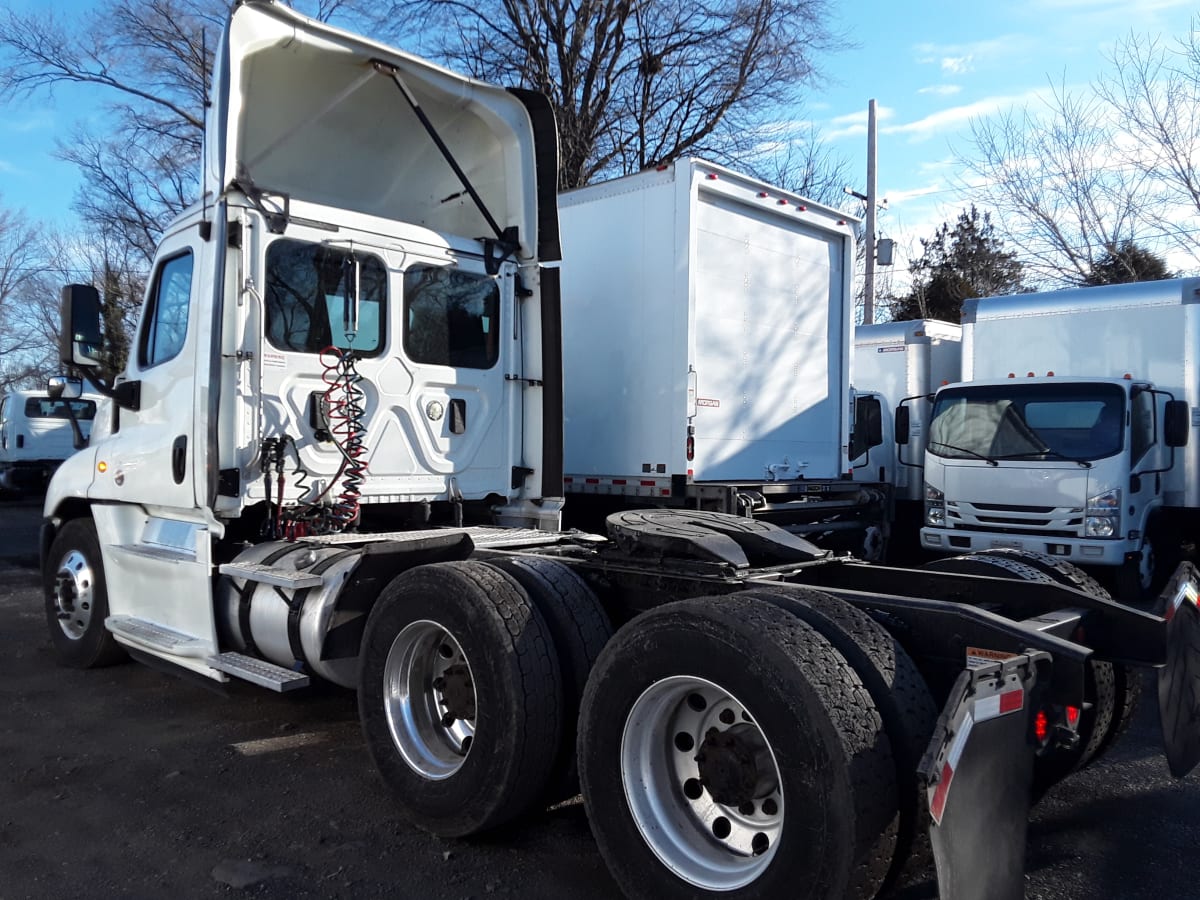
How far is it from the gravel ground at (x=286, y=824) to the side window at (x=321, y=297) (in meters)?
2.32

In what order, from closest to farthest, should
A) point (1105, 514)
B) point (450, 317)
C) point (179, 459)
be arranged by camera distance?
point (179, 459)
point (450, 317)
point (1105, 514)

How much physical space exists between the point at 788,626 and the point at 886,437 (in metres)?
9.88

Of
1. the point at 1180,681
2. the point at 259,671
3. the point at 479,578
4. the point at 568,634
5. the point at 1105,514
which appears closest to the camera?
the point at 1180,681

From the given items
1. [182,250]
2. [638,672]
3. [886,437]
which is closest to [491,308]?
[182,250]

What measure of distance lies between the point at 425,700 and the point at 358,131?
4014 millimetres

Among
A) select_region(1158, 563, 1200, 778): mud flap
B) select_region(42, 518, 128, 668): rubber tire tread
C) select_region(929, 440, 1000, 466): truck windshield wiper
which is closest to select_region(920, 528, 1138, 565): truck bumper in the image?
select_region(929, 440, 1000, 466): truck windshield wiper

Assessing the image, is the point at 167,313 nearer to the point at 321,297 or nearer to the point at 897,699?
the point at 321,297

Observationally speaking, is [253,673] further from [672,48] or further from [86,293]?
[672,48]

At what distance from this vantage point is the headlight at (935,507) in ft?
33.0

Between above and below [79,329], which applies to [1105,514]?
below

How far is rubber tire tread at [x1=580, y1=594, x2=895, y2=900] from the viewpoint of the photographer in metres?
2.68

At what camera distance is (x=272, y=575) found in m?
4.80

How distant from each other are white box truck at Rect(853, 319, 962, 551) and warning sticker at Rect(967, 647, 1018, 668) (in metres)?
8.87

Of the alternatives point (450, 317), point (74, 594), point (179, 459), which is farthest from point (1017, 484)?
point (74, 594)
